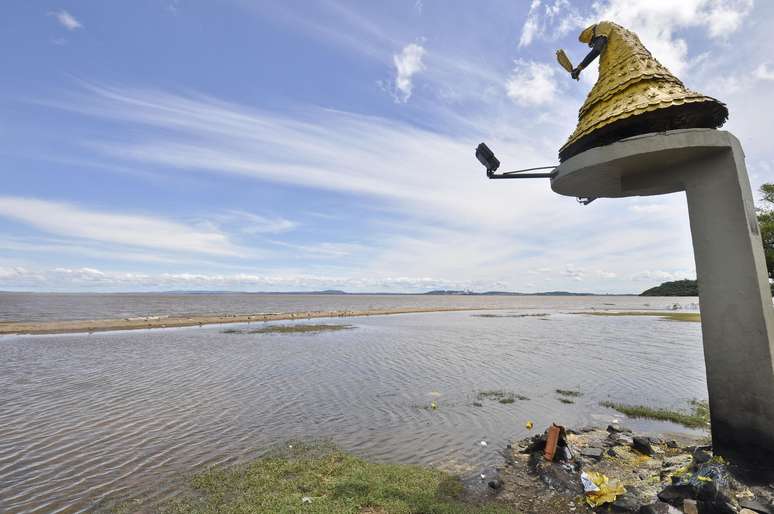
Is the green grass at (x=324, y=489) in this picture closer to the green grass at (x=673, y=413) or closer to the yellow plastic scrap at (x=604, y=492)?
the yellow plastic scrap at (x=604, y=492)

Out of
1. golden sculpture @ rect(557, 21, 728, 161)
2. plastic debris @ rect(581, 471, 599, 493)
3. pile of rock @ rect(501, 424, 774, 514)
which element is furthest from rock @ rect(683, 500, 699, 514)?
golden sculpture @ rect(557, 21, 728, 161)

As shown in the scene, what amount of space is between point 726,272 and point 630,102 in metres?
3.23

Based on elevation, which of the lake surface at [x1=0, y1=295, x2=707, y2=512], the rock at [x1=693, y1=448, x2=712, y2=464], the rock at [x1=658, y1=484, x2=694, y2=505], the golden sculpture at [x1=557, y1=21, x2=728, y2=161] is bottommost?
the lake surface at [x1=0, y1=295, x2=707, y2=512]

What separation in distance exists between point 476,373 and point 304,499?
45.0ft

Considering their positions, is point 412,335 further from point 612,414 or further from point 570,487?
point 570,487

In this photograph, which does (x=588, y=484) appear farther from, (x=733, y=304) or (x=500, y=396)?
(x=500, y=396)

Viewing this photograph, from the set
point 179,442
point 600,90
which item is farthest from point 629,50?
point 179,442

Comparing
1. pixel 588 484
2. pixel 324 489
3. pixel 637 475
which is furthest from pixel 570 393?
pixel 324 489

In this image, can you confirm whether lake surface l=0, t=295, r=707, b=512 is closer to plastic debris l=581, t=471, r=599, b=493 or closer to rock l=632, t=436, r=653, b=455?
plastic debris l=581, t=471, r=599, b=493

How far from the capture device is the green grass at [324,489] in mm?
6352

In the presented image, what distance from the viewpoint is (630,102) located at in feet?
21.7

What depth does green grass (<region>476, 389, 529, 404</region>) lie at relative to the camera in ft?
46.5

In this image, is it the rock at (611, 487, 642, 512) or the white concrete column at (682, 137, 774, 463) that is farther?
the rock at (611, 487, 642, 512)

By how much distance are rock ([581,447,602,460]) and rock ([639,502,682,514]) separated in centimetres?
246
